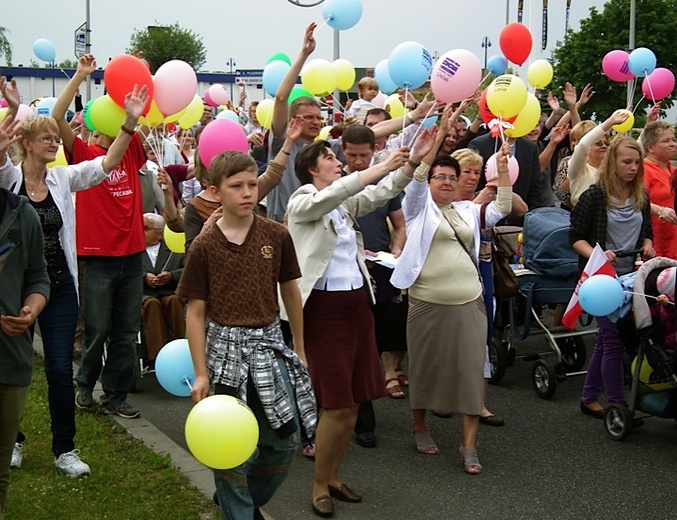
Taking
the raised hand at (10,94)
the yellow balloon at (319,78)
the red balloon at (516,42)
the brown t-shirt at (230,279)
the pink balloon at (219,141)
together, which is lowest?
the brown t-shirt at (230,279)

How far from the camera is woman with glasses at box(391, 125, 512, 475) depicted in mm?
5602

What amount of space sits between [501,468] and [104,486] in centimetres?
242

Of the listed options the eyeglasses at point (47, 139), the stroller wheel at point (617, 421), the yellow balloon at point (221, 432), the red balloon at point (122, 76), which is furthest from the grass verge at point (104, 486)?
the stroller wheel at point (617, 421)

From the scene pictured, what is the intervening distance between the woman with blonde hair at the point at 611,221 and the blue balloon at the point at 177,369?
3.46 meters

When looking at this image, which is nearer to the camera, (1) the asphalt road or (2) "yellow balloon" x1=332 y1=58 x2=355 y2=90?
(1) the asphalt road

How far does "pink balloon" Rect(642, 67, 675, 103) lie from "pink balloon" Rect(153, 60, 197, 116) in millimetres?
6657

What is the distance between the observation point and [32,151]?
501 centimetres

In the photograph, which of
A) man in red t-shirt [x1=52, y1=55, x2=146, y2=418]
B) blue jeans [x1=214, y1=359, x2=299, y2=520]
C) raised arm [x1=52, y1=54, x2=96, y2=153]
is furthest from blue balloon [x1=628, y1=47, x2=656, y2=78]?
blue jeans [x1=214, y1=359, x2=299, y2=520]

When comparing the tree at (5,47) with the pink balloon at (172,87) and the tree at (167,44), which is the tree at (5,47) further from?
the pink balloon at (172,87)

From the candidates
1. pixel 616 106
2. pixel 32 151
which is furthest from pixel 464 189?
pixel 616 106

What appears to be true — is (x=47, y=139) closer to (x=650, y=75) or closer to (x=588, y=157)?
(x=588, y=157)

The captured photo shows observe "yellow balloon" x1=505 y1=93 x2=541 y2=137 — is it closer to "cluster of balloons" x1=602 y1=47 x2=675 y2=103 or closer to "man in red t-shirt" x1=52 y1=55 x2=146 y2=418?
"cluster of balloons" x1=602 y1=47 x2=675 y2=103

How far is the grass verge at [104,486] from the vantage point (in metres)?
4.65

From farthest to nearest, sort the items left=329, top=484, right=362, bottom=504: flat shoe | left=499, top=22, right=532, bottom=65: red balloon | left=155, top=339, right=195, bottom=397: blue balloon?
left=499, top=22, right=532, bottom=65: red balloon, left=329, top=484, right=362, bottom=504: flat shoe, left=155, top=339, right=195, bottom=397: blue balloon
